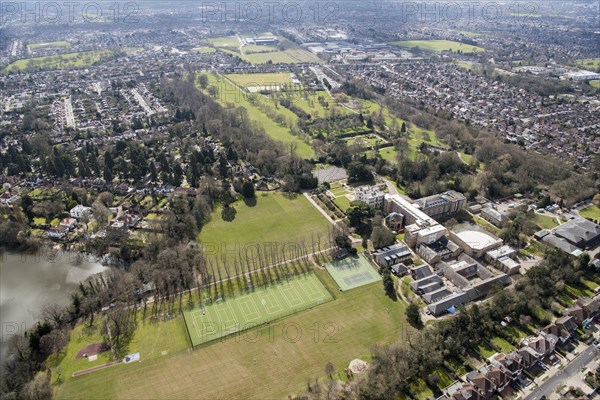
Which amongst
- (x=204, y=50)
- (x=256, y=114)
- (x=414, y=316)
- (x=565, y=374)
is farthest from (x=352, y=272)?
(x=204, y=50)

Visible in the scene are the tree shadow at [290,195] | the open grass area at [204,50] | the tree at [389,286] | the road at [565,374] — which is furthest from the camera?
the open grass area at [204,50]

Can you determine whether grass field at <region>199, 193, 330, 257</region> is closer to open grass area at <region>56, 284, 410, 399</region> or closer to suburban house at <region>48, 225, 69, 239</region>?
open grass area at <region>56, 284, 410, 399</region>

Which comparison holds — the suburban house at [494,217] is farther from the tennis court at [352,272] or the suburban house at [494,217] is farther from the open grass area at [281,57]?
the open grass area at [281,57]

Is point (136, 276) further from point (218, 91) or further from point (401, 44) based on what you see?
point (401, 44)

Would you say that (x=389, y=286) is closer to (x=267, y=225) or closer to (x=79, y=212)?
(x=267, y=225)

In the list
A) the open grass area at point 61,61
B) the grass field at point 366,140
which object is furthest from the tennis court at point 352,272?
the open grass area at point 61,61

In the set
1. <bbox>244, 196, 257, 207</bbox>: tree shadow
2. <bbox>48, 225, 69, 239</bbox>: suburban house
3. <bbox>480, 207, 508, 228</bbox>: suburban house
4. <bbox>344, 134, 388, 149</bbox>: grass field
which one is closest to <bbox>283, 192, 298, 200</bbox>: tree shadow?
<bbox>244, 196, 257, 207</bbox>: tree shadow
